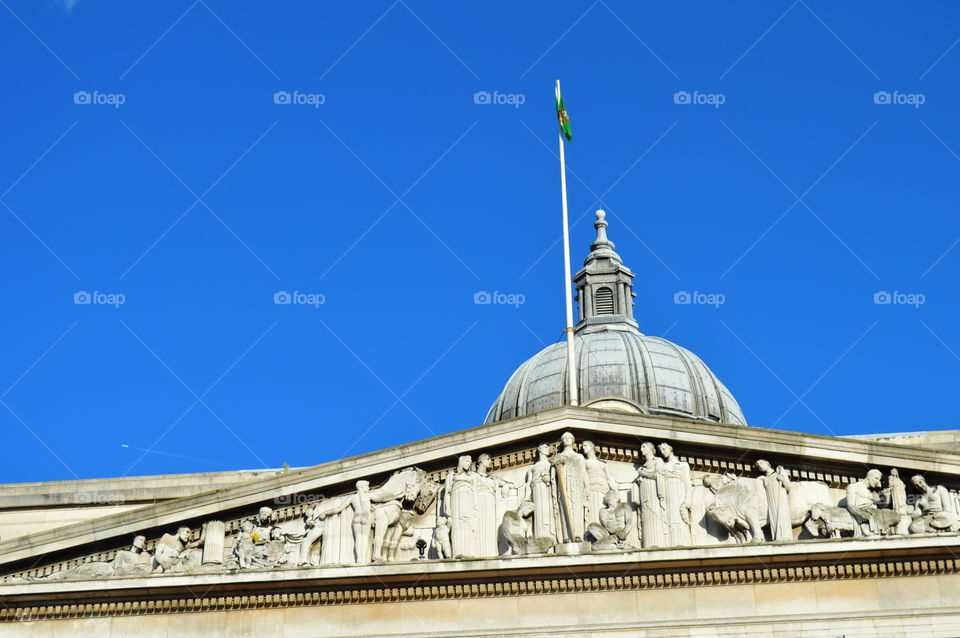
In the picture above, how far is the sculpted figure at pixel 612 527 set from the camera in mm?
30328

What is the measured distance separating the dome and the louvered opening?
197 centimetres

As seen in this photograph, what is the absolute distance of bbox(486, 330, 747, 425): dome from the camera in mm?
57938

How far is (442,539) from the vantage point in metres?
31.0

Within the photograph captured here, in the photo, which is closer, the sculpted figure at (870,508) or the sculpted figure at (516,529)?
the sculpted figure at (870,508)

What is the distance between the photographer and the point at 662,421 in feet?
104

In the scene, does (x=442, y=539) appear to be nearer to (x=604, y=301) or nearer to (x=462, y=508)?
(x=462, y=508)

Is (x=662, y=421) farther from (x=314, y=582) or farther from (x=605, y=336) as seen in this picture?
(x=605, y=336)


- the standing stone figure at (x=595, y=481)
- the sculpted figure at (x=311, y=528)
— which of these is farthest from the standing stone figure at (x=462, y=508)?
the sculpted figure at (x=311, y=528)

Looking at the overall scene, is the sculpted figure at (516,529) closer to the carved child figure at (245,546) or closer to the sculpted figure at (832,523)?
the carved child figure at (245,546)

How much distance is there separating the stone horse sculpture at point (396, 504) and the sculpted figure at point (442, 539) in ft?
1.91

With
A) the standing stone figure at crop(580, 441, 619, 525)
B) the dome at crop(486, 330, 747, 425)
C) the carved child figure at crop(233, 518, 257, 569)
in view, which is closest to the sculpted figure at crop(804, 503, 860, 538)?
the standing stone figure at crop(580, 441, 619, 525)

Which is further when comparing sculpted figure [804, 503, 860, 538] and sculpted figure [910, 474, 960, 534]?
sculpted figure [804, 503, 860, 538]

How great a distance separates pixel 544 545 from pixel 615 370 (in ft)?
93.0

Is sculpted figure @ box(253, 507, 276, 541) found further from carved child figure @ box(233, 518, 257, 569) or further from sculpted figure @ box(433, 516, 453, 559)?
sculpted figure @ box(433, 516, 453, 559)
